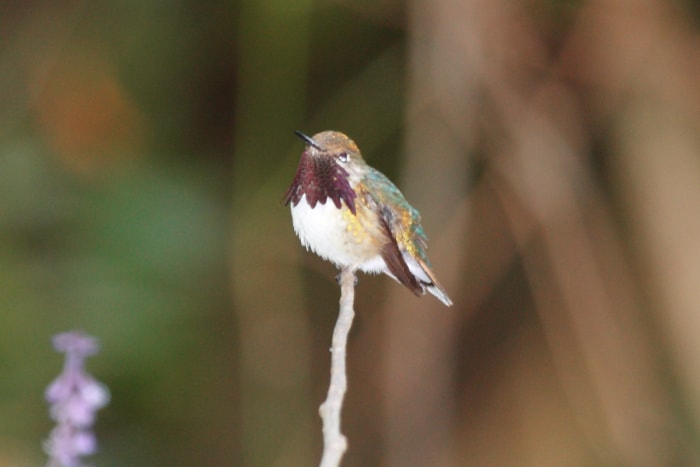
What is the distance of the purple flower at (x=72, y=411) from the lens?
0.80m

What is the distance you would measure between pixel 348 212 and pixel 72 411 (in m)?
0.32

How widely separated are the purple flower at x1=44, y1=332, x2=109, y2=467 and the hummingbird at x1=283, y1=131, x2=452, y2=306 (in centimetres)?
23

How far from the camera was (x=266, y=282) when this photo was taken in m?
3.20

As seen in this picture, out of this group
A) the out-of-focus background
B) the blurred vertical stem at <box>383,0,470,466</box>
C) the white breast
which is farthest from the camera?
the out-of-focus background

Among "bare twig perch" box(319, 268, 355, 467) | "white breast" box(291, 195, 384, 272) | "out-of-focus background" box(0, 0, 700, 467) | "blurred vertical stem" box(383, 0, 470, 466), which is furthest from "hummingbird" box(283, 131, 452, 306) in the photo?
"out-of-focus background" box(0, 0, 700, 467)

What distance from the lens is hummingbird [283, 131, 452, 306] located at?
3.10 feet

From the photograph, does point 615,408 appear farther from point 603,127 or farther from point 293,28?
point 293,28

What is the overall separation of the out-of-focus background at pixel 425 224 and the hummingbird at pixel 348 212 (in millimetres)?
1715

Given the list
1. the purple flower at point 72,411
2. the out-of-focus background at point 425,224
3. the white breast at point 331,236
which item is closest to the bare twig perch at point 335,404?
the white breast at point 331,236

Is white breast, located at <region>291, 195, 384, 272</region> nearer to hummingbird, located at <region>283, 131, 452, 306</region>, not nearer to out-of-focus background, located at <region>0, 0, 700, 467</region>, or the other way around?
hummingbird, located at <region>283, 131, 452, 306</region>

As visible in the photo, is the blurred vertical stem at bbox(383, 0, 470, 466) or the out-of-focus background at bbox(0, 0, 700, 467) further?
the out-of-focus background at bbox(0, 0, 700, 467)

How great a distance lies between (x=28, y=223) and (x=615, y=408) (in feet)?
6.62

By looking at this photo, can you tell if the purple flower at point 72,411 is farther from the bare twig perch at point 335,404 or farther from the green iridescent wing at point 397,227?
the green iridescent wing at point 397,227

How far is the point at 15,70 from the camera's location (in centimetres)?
352
